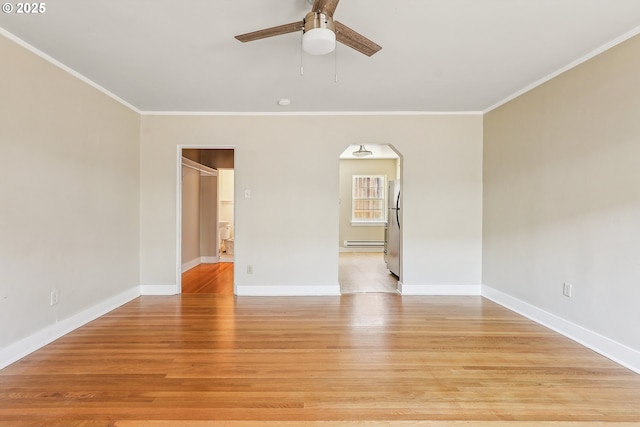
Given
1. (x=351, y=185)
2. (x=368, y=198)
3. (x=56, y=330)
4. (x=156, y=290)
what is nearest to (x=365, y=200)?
(x=368, y=198)

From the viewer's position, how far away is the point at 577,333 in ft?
8.91

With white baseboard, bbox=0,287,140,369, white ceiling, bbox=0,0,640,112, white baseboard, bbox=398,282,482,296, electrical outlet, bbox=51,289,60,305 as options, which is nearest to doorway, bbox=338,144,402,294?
white baseboard, bbox=398,282,482,296

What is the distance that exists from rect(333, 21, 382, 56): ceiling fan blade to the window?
6522mm

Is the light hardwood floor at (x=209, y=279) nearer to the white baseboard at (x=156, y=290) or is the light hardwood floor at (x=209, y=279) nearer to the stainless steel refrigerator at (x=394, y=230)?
the white baseboard at (x=156, y=290)

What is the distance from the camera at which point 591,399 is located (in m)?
1.89

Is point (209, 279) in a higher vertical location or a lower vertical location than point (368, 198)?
lower

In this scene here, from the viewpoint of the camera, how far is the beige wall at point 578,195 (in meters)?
2.31

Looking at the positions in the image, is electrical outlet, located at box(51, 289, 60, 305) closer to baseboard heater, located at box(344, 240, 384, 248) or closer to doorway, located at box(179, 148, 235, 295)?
doorway, located at box(179, 148, 235, 295)

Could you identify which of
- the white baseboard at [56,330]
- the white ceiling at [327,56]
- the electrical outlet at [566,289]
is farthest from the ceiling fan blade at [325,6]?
the white baseboard at [56,330]

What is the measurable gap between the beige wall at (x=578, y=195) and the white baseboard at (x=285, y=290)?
2.19m

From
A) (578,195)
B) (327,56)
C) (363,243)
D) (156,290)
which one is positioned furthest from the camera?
(363,243)

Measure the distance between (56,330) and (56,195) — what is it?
1.21 m

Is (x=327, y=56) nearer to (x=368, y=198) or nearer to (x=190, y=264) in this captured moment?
(x=190, y=264)

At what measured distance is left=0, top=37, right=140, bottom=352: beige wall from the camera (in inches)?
91.5
